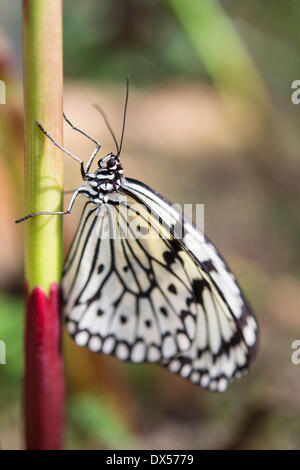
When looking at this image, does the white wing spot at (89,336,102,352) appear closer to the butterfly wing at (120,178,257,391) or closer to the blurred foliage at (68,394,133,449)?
the butterfly wing at (120,178,257,391)

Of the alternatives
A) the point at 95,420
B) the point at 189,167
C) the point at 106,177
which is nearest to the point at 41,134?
the point at 106,177

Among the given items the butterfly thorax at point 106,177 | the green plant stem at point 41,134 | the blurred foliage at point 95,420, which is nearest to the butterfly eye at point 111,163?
the butterfly thorax at point 106,177

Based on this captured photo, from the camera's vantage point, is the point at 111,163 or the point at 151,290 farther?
the point at 151,290

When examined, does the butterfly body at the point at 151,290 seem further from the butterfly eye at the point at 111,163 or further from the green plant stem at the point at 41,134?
the green plant stem at the point at 41,134

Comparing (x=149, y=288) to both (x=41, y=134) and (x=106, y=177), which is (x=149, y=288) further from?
(x=41, y=134)

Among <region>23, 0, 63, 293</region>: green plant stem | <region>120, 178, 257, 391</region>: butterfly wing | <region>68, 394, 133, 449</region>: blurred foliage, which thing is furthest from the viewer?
<region>68, 394, 133, 449</region>: blurred foliage

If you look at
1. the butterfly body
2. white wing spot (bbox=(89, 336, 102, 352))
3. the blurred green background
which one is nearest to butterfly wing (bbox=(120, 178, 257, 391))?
the butterfly body
